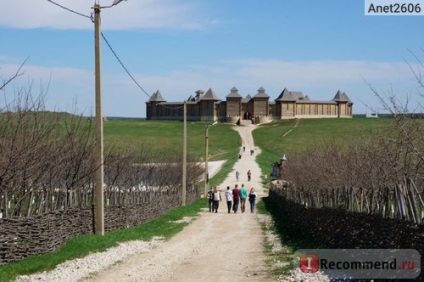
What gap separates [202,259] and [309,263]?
3094 mm

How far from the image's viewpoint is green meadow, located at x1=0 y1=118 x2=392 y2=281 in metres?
15.9

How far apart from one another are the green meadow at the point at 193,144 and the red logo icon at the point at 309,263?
479 cm

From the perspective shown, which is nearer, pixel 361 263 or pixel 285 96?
pixel 361 263

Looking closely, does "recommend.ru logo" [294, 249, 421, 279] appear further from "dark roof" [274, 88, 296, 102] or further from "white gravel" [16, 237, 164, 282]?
"dark roof" [274, 88, 296, 102]

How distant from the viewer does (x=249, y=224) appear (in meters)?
28.7

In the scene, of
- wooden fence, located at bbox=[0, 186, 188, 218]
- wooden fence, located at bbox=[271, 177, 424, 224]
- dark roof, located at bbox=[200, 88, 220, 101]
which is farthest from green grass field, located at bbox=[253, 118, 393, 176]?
wooden fence, located at bbox=[271, 177, 424, 224]

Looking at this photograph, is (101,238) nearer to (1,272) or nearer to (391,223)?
(1,272)

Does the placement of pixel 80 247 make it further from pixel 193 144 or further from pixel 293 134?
pixel 293 134

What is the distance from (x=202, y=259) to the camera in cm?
1550

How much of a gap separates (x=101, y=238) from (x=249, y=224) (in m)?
11.4

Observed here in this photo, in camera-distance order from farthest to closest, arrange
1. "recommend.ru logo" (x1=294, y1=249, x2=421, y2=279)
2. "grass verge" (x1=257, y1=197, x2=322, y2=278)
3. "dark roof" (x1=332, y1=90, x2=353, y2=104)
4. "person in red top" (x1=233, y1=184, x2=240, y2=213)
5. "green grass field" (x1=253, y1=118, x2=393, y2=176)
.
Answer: "dark roof" (x1=332, y1=90, x2=353, y2=104) → "green grass field" (x1=253, y1=118, x2=393, y2=176) → "person in red top" (x1=233, y1=184, x2=240, y2=213) → "grass verge" (x1=257, y1=197, x2=322, y2=278) → "recommend.ru logo" (x1=294, y1=249, x2=421, y2=279)

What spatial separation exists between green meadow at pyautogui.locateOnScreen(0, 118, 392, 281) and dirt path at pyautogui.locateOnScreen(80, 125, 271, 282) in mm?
1172

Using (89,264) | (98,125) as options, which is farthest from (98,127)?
(89,264)

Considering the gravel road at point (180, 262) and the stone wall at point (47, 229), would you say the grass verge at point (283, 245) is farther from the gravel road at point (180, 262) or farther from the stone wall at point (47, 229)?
the stone wall at point (47, 229)
